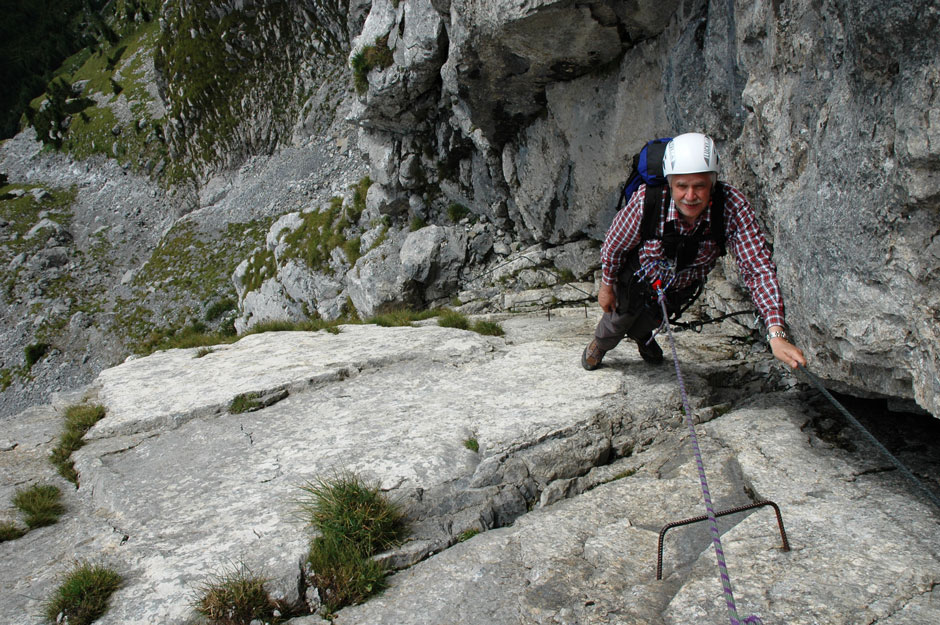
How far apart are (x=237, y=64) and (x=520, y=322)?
200 ft

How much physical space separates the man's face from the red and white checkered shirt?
0.38 m

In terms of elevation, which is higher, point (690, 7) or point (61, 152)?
point (61, 152)

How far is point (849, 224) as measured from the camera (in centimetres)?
478

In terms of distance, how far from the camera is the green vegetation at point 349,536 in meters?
4.12

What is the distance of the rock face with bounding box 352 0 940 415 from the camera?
4.14 meters

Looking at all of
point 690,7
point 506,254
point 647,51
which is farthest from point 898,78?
point 506,254

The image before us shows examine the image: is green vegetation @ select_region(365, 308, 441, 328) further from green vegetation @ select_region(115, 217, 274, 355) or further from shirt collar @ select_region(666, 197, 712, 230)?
green vegetation @ select_region(115, 217, 274, 355)

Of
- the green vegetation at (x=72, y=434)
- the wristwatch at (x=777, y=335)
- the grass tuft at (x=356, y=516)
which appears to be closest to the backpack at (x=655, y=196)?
the wristwatch at (x=777, y=335)

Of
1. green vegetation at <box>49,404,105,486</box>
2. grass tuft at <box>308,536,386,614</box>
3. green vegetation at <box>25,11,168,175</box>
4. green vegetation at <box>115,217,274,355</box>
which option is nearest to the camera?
grass tuft at <box>308,536,386,614</box>

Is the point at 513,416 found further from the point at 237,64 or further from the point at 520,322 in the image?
the point at 237,64

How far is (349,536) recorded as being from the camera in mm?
4559

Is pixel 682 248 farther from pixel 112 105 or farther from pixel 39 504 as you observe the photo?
pixel 112 105

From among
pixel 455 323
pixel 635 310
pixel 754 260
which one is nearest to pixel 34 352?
pixel 455 323

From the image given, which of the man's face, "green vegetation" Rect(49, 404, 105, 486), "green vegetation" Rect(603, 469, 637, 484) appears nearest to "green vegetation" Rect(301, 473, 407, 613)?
"green vegetation" Rect(603, 469, 637, 484)
